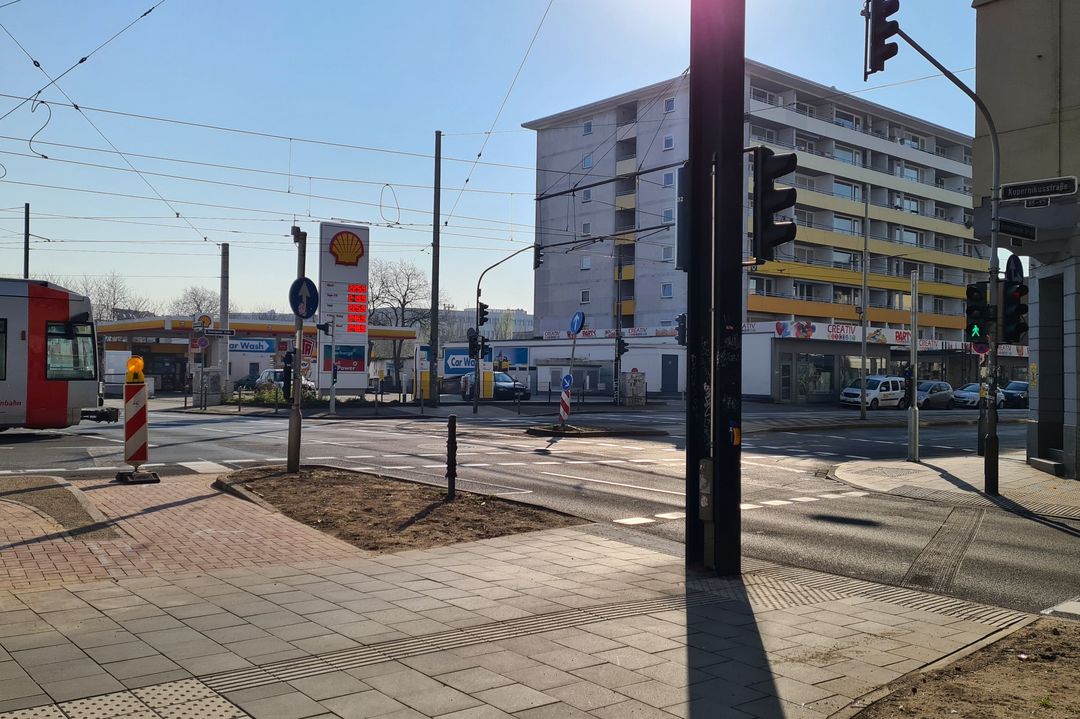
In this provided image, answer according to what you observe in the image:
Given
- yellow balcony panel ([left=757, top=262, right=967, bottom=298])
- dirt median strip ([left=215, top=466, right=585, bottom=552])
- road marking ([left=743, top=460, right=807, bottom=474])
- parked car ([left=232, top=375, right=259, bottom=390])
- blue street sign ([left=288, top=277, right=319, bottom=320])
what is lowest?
road marking ([left=743, top=460, right=807, bottom=474])

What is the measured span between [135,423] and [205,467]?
133 inches

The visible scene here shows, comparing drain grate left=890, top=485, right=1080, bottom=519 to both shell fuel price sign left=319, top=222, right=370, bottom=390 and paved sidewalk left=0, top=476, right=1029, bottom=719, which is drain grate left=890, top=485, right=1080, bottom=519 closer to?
paved sidewalk left=0, top=476, right=1029, bottom=719

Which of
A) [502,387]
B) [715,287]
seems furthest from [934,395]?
[715,287]

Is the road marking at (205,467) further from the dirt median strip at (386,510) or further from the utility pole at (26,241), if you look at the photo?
the utility pole at (26,241)

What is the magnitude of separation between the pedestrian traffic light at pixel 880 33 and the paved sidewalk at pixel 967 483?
22.7 ft

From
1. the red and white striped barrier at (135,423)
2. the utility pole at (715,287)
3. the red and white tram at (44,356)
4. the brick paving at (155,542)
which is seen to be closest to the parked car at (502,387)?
the red and white tram at (44,356)

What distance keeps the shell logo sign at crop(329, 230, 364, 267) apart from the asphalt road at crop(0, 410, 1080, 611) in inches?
366

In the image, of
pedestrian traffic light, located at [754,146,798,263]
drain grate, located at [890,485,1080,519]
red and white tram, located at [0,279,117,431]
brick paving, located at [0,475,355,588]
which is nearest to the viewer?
brick paving, located at [0,475,355,588]

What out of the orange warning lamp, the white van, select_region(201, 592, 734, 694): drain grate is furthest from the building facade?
select_region(201, 592, 734, 694): drain grate

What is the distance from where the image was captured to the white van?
48469 mm

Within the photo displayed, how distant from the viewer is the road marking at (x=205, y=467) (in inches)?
577

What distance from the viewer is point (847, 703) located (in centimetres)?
450

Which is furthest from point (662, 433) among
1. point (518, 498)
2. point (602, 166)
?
point (602, 166)

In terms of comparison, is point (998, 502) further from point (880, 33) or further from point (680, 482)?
point (880, 33)
